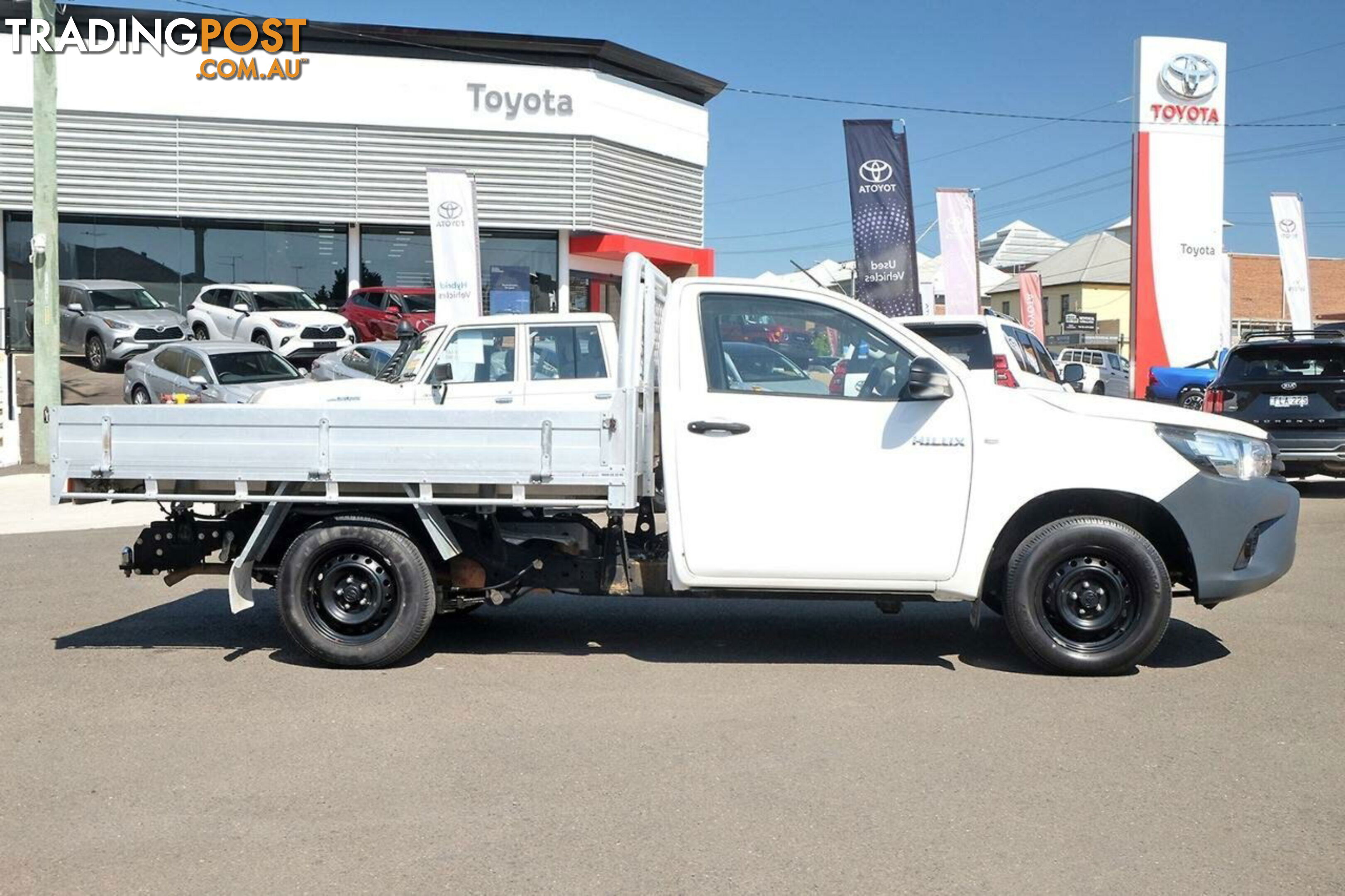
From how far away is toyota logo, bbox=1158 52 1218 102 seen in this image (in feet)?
75.4

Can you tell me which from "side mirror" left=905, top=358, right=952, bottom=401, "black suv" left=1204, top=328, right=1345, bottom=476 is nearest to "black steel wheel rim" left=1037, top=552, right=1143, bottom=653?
"side mirror" left=905, top=358, right=952, bottom=401

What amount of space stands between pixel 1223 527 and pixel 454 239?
→ 19.0m

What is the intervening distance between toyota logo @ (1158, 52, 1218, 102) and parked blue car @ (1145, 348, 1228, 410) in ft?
18.5

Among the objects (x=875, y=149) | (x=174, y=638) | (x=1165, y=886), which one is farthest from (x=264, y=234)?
(x=1165, y=886)

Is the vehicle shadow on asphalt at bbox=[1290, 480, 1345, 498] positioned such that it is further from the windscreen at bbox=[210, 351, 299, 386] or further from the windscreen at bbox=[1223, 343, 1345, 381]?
the windscreen at bbox=[210, 351, 299, 386]

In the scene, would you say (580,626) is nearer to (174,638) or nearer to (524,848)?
(174,638)

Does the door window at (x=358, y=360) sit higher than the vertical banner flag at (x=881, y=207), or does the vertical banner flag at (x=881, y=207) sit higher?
the vertical banner flag at (x=881, y=207)

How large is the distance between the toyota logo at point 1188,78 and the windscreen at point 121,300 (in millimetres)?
20280

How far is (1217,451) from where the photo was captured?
21.2ft

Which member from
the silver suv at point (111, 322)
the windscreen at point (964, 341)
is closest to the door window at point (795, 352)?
the windscreen at point (964, 341)

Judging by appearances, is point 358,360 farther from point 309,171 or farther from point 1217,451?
point 1217,451

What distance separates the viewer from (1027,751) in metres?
5.34

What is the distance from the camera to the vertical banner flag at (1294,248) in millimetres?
28594

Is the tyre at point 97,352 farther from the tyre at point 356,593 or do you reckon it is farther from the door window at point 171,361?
the tyre at point 356,593
